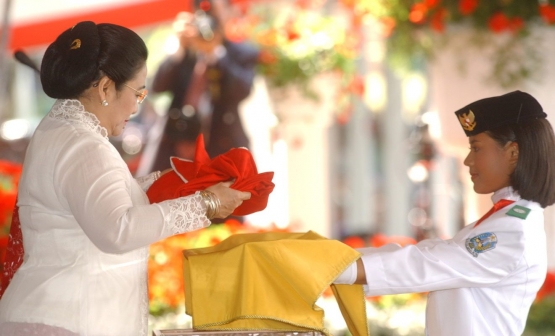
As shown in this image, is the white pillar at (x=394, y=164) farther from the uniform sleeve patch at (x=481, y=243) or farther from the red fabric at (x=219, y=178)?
the red fabric at (x=219, y=178)

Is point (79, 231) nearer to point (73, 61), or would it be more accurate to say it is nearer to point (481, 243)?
point (73, 61)

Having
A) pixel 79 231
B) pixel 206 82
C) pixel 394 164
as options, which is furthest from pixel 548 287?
pixel 394 164

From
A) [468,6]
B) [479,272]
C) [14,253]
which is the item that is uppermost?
[468,6]

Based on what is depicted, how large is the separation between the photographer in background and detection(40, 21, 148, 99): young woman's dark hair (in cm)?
297

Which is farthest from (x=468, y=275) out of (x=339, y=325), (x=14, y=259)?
(x=339, y=325)

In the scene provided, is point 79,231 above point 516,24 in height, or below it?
below

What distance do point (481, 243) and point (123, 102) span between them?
1.05m

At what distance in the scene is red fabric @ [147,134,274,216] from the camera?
2260 millimetres

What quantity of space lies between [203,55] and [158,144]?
632 millimetres

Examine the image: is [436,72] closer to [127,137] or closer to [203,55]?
[203,55]

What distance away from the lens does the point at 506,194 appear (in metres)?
2.50

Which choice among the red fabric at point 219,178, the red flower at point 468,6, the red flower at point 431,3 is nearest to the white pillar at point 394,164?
the red flower at point 431,3

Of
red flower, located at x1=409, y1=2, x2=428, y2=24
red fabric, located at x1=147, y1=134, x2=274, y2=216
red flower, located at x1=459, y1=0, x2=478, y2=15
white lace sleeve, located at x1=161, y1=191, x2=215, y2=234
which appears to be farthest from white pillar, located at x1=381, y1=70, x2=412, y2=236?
white lace sleeve, located at x1=161, y1=191, x2=215, y2=234

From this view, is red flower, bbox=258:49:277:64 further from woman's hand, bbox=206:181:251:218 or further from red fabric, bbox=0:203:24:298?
red fabric, bbox=0:203:24:298
